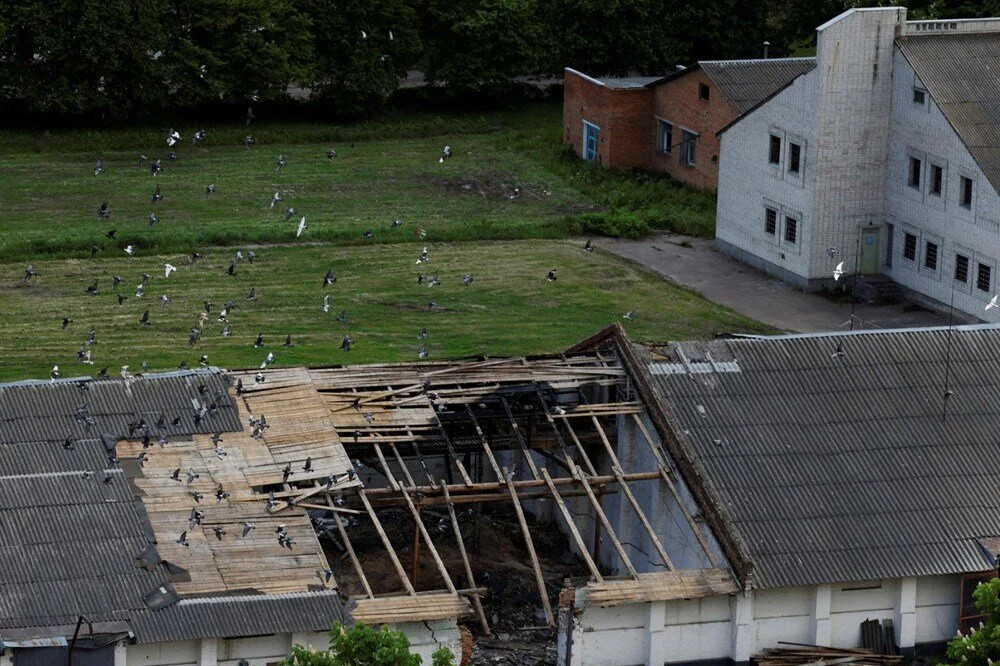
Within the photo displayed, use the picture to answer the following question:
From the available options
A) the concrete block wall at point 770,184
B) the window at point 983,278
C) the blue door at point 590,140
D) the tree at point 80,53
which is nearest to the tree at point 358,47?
the tree at point 80,53

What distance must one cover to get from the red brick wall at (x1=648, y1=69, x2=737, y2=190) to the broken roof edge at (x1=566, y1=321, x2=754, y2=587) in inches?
1134

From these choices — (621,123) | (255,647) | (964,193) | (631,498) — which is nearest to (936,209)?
(964,193)

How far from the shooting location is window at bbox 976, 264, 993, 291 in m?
61.9

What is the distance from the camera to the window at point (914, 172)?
6538 centimetres

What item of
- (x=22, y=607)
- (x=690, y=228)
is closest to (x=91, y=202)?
(x=690, y=228)

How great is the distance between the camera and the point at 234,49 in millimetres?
85375

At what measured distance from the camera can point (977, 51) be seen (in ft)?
215

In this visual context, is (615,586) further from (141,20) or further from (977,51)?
(141,20)

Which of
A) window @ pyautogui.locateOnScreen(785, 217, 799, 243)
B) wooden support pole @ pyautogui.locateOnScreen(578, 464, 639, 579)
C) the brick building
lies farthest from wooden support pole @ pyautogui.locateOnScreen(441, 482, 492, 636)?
the brick building

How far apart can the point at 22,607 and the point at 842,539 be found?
50.7 ft

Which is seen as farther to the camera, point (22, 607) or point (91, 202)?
point (91, 202)

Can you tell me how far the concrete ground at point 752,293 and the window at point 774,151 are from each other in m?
3.52

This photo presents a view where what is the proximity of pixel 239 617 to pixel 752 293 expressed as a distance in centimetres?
3182

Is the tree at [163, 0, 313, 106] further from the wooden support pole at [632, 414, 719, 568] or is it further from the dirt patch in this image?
the wooden support pole at [632, 414, 719, 568]
